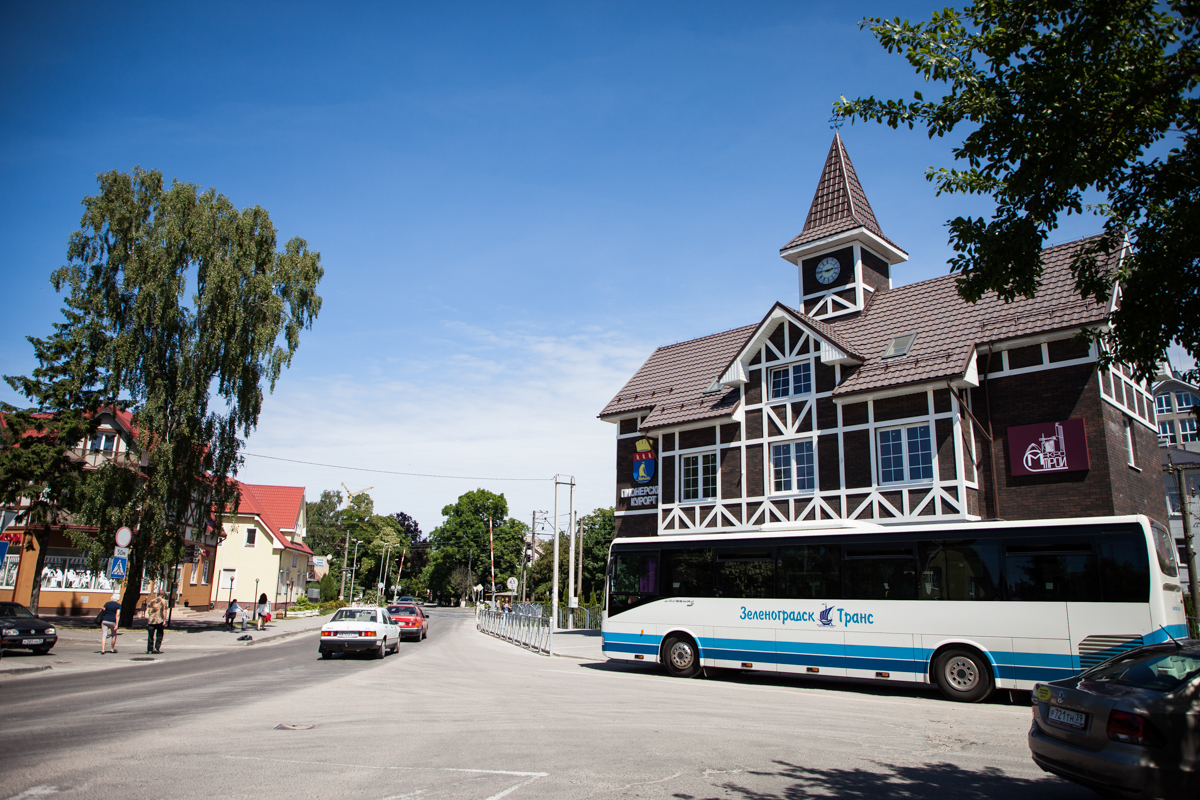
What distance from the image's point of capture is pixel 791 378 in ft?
82.7

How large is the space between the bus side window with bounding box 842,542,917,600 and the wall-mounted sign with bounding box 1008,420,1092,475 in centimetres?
737

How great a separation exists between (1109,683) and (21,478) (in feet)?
109

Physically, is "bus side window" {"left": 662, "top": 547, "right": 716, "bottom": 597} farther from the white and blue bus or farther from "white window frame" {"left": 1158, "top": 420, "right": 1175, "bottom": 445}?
"white window frame" {"left": 1158, "top": 420, "right": 1175, "bottom": 445}

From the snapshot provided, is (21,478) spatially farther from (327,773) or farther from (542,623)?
(327,773)

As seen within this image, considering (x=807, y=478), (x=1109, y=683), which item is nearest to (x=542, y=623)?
(x=807, y=478)

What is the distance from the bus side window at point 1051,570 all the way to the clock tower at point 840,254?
14.1 m

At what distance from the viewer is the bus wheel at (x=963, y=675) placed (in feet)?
44.5

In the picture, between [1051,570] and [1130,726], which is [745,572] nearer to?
[1051,570]

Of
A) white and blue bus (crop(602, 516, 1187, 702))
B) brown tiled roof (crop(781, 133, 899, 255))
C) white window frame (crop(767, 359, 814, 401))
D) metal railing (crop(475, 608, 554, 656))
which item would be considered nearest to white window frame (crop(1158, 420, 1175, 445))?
brown tiled roof (crop(781, 133, 899, 255))

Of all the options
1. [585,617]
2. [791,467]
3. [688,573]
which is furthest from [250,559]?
[688,573]

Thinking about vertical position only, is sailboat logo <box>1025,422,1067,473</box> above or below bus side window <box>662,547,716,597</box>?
above

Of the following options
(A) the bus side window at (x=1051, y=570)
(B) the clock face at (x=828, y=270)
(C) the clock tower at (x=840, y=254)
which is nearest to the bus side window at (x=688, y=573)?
(A) the bus side window at (x=1051, y=570)

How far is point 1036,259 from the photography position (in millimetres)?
6848

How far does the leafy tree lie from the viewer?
6.48 m
